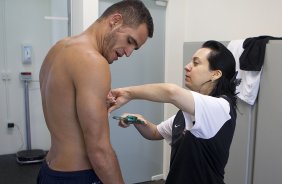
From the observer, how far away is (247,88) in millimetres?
1940

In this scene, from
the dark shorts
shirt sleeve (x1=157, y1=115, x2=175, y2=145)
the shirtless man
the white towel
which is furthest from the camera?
the white towel

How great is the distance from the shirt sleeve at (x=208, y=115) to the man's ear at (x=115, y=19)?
0.43 meters

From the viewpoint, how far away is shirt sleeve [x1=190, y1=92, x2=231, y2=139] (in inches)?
44.1

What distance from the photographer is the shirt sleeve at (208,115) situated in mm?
1119

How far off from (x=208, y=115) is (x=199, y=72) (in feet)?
Result: 0.91

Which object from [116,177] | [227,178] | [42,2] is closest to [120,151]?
[227,178]

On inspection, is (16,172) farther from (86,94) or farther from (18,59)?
(86,94)

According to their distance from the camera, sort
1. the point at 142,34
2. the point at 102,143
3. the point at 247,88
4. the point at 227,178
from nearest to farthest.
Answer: the point at 102,143 < the point at 142,34 < the point at 247,88 < the point at 227,178

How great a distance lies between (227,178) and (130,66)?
1388 mm

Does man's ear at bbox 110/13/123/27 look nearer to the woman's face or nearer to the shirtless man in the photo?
the shirtless man

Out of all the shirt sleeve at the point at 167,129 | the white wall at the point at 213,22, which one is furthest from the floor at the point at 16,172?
the shirt sleeve at the point at 167,129

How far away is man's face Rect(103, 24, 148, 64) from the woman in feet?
0.55

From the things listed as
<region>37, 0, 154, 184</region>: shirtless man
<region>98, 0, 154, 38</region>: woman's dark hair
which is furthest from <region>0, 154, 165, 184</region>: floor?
<region>98, 0, 154, 38</region>: woman's dark hair

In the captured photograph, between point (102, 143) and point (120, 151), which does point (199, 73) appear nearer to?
point (102, 143)
